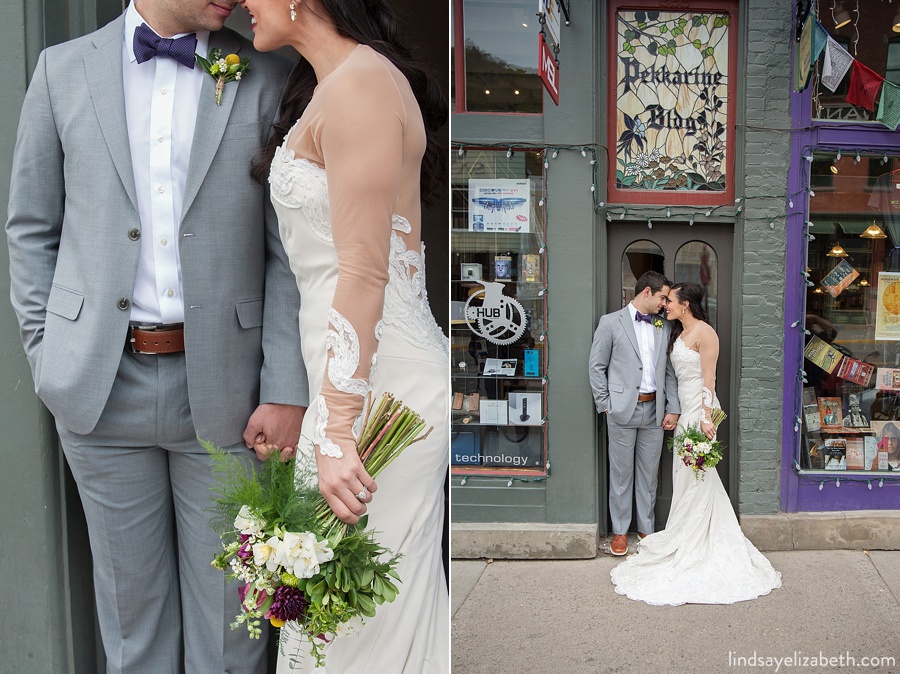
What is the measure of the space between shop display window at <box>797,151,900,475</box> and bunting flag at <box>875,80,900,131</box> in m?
0.25

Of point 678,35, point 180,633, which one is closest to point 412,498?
point 180,633

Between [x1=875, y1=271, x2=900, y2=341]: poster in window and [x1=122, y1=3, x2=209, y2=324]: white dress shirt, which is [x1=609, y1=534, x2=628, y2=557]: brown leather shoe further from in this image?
[x1=122, y1=3, x2=209, y2=324]: white dress shirt

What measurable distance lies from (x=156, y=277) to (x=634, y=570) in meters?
3.43

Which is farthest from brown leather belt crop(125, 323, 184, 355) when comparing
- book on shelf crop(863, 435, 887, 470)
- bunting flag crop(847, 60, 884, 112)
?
book on shelf crop(863, 435, 887, 470)

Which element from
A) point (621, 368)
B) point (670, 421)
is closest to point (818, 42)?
point (621, 368)

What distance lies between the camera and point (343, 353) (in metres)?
1.35

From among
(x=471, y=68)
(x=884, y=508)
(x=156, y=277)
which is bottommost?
(x=884, y=508)

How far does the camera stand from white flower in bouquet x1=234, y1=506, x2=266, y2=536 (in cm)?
134

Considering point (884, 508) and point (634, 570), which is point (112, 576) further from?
point (884, 508)

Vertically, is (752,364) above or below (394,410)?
below

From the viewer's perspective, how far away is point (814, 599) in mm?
3895

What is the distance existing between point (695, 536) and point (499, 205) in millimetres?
2275

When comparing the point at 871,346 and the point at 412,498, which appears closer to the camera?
the point at 412,498

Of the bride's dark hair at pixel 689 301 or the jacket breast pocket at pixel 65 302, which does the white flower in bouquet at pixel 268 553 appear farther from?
the bride's dark hair at pixel 689 301
